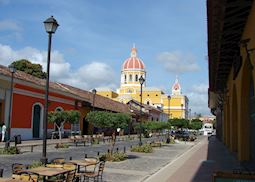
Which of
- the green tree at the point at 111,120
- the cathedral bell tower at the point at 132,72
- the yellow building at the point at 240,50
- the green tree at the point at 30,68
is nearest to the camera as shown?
the yellow building at the point at 240,50

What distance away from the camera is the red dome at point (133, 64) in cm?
10712

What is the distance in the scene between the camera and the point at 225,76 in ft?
68.9

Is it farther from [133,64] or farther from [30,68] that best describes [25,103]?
[133,64]

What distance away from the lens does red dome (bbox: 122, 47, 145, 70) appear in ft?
351

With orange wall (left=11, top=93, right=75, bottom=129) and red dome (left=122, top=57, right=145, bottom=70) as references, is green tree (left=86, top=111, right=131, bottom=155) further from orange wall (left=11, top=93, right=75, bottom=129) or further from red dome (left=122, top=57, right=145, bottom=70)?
red dome (left=122, top=57, right=145, bottom=70)

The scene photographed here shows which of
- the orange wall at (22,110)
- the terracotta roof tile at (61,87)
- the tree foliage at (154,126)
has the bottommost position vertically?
the tree foliage at (154,126)

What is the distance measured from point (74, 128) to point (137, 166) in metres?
27.0

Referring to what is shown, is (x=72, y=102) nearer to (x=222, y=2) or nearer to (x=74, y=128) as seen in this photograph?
(x=74, y=128)

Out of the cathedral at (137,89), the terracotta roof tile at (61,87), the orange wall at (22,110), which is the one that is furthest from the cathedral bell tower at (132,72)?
the orange wall at (22,110)

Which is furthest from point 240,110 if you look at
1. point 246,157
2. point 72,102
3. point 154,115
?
point 154,115

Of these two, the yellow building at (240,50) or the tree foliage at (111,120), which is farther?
the tree foliage at (111,120)

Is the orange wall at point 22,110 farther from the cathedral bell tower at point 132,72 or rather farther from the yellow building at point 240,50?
the cathedral bell tower at point 132,72

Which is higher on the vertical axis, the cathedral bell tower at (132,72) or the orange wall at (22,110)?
the cathedral bell tower at (132,72)

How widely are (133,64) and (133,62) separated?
24.8 inches
